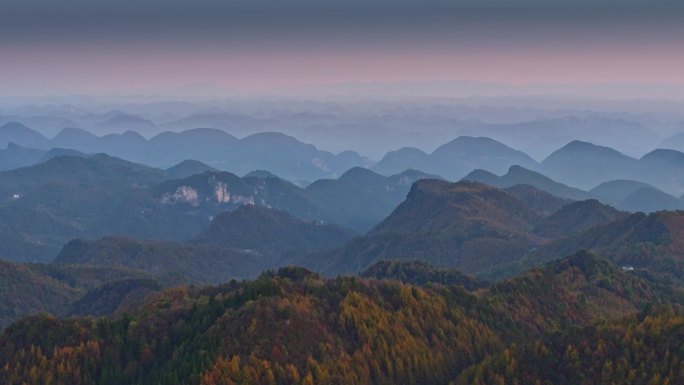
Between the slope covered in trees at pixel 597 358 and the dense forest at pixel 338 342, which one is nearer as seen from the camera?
the slope covered in trees at pixel 597 358

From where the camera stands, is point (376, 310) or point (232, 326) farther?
point (376, 310)

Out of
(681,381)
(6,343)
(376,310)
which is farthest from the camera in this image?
(376,310)

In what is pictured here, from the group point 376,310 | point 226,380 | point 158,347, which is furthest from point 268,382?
point 376,310

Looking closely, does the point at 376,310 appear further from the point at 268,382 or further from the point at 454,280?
the point at 454,280

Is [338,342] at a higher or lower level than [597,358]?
lower

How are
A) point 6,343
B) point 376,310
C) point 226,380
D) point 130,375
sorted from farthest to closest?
1. point 376,310
2. point 6,343
3. point 130,375
4. point 226,380

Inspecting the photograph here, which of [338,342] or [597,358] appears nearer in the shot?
[597,358]

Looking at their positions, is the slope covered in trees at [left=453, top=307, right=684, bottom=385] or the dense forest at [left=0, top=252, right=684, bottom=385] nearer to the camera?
the slope covered in trees at [left=453, top=307, right=684, bottom=385]


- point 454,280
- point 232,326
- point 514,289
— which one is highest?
point 232,326
